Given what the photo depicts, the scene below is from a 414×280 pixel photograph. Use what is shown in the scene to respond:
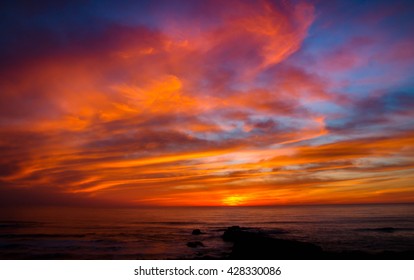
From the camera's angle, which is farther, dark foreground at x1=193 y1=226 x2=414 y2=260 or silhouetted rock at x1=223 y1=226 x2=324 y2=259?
silhouetted rock at x1=223 y1=226 x2=324 y2=259

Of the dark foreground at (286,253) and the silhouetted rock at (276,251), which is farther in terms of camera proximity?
the silhouetted rock at (276,251)

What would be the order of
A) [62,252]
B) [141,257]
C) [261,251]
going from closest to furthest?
[261,251] → [141,257] → [62,252]

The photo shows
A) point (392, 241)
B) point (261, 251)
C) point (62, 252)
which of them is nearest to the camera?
point (261, 251)

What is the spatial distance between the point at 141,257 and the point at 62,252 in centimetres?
525

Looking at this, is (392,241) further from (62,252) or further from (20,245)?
(20,245)

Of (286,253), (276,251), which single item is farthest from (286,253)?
(276,251)

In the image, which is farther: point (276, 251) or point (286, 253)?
point (276, 251)

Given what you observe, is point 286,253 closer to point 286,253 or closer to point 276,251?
point 286,253

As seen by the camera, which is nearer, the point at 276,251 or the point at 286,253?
the point at 286,253

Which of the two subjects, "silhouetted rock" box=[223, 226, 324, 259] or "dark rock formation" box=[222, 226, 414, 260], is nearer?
"dark rock formation" box=[222, 226, 414, 260]

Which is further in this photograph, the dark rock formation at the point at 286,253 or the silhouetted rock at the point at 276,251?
the silhouetted rock at the point at 276,251
